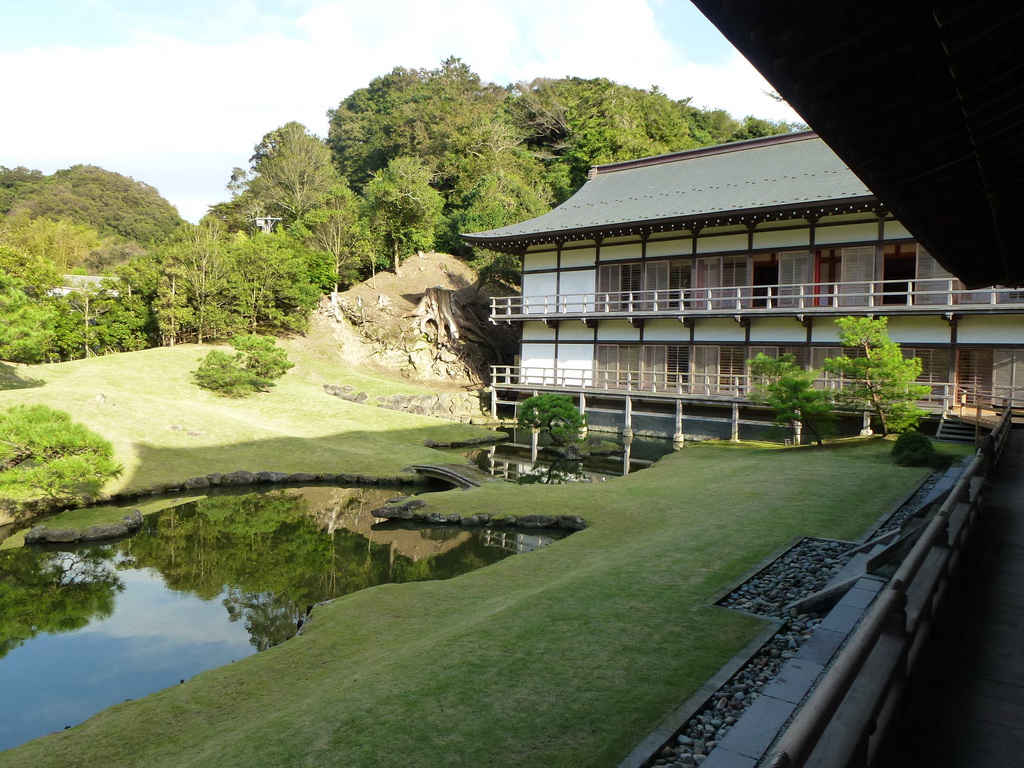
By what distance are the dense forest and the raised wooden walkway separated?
20.9 m

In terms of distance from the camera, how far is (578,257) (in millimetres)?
27203

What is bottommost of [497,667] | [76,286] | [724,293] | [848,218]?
[497,667]

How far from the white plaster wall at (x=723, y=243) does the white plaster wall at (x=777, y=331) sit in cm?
280

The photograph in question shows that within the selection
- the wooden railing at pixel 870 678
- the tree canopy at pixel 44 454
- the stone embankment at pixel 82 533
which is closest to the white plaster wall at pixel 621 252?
the tree canopy at pixel 44 454

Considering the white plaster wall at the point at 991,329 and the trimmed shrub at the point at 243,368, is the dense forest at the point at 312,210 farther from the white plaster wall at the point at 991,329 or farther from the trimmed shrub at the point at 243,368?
the white plaster wall at the point at 991,329

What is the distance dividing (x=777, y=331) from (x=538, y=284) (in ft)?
34.2

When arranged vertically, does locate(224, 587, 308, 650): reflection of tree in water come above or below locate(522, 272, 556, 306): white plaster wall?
Answer: below

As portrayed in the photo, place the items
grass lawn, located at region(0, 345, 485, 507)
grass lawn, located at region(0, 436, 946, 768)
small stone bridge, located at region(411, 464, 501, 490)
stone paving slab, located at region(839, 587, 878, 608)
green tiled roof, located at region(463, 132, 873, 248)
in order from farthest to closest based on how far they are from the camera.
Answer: green tiled roof, located at region(463, 132, 873, 248), grass lawn, located at region(0, 345, 485, 507), small stone bridge, located at region(411, 464, 501, 490), stone paving slab, located at region(839, 587, 878, 608), grass lawn, located at region(0, 436, 946, 768)

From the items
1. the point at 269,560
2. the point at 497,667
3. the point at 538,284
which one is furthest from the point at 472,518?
the point at 538,284

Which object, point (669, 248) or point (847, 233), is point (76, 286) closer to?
point (669, 248)

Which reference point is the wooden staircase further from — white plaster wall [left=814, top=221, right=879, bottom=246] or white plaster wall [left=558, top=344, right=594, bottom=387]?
white plaster wall [left=558, top=344, right=594, bottom=387]

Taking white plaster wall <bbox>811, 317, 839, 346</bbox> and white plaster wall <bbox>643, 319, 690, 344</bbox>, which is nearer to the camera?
white plaster wall <bbox>811, 317, 839, 346</bbox>

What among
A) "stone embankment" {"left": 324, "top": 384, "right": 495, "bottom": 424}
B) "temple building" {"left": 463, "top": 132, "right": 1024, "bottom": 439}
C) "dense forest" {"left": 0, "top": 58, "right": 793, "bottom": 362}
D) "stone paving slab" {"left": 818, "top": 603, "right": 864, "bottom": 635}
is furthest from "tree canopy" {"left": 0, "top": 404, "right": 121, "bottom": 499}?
"temple building" {"left": 463, "top": 132, "right": 1024, "bottom": 439}

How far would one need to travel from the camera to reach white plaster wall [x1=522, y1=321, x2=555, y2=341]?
92.5ft
